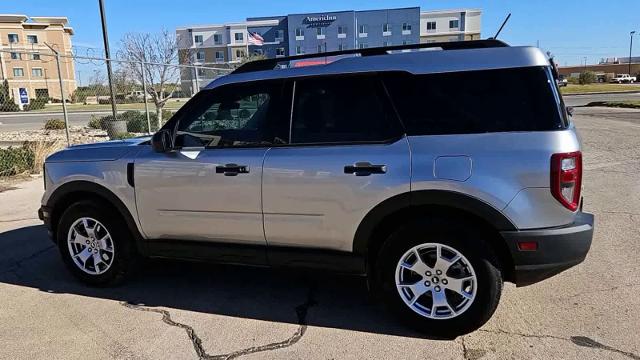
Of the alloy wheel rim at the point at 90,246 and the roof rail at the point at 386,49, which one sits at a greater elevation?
the roof rail at the point at 386,49

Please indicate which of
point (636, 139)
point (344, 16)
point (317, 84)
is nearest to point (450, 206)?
point (317, 84)

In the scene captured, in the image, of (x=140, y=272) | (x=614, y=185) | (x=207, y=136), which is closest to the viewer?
(x=207, y=136)

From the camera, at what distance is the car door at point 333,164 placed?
138 inches

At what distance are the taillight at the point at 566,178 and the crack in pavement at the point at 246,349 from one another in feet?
6.42

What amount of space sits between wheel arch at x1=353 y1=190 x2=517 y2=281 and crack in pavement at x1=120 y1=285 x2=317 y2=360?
0.69 metres

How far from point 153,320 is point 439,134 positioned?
2546 millimetres

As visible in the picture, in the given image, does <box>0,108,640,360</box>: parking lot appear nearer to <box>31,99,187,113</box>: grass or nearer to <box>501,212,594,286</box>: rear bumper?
<box>501,212,594,286</box>: rear bumper

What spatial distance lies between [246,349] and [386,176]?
1496mm

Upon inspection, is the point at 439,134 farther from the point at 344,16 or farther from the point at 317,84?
the point at 344,16

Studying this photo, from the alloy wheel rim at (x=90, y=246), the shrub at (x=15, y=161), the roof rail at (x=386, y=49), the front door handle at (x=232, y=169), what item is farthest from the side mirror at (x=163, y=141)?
the shrub at (x=15, y=161)

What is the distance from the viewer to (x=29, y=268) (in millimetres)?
5242

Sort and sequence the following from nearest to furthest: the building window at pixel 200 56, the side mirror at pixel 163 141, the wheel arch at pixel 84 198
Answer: the side mirror at pixel 163 141 < the wheel arch at pixel 84 198 < the building window at pixel 200 56

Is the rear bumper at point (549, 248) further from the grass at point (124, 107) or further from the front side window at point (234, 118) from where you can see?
the grass at point (124, 107)

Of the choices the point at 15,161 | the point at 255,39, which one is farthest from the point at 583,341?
the point at 255,39
